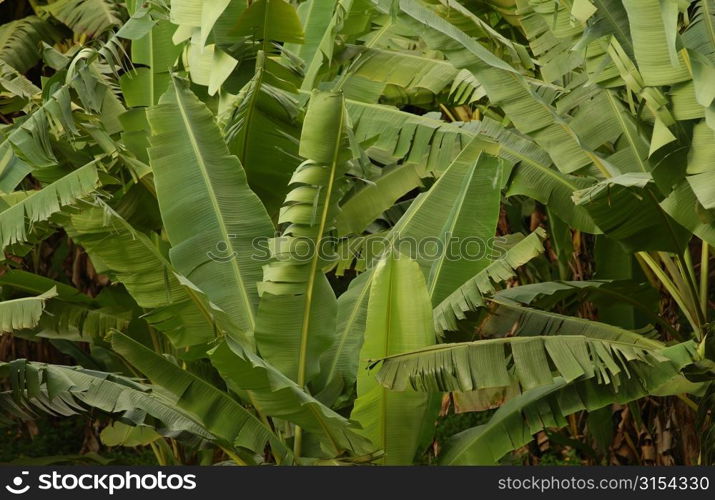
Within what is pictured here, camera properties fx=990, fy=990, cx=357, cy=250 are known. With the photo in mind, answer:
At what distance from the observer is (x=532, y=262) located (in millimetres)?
6512

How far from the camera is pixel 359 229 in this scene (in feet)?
18.9

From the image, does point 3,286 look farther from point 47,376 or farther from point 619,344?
point 619,344

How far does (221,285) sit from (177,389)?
52 cm

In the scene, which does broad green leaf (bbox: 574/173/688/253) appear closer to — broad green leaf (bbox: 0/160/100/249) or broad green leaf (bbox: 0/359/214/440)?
broad green leaf (bbox: 0/359/214/440)

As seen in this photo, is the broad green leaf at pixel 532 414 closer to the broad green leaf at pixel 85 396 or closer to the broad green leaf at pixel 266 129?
the broad green leaf at pixel 85 396

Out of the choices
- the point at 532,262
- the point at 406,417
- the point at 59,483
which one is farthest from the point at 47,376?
the point at 532,262

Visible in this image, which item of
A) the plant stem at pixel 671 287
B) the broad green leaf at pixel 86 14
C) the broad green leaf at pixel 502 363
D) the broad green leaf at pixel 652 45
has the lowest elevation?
the broad green leaf at pixel 502 363
